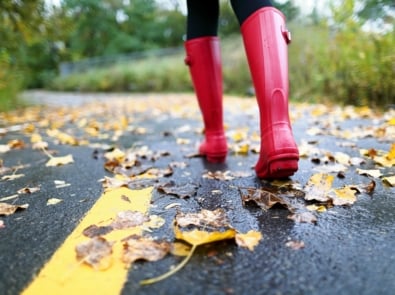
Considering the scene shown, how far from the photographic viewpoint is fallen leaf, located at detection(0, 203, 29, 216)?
138cm

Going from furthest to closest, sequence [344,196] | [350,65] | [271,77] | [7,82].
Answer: [7,82] → [350,65] → [271,77] → [344,196]

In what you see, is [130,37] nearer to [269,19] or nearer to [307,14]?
[307,14]

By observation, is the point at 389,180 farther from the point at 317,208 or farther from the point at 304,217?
the point at 304,217

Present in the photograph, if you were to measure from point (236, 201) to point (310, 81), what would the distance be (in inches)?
238

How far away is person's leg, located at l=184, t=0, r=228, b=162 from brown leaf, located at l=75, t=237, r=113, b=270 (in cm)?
110

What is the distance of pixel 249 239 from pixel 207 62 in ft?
3.71

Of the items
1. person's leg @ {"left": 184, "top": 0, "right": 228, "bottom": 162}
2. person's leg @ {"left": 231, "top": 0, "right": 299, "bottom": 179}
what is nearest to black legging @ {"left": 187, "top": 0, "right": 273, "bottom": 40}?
person's leg @ {"left": 184, "top": 0, "right": 228, "bottom": 162}

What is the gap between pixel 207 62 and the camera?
196cm

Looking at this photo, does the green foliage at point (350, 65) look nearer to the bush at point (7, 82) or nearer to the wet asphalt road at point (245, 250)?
the wet asphalt road at point (245, 250)

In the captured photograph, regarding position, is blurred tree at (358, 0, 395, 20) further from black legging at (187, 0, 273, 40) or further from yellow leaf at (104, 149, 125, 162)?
yellow leaf at (104, 149, 125, 162)

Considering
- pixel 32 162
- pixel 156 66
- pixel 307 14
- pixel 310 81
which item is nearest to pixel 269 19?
pixel 32 162

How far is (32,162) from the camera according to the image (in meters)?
2.27

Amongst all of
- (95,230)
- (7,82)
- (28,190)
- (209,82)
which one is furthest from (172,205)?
(7,82)

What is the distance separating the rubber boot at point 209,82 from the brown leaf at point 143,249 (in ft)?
3.47
